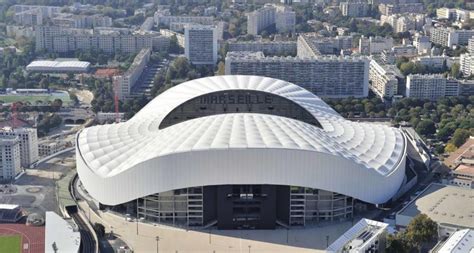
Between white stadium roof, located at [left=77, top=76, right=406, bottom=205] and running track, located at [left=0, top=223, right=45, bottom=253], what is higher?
white stadium roof, located at [left=77, top=76, right=406, bottom=205]

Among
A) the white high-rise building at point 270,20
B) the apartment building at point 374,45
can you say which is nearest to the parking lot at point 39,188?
the apartment building at point 374,45

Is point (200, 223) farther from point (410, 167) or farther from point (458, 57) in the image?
point (458, 57)

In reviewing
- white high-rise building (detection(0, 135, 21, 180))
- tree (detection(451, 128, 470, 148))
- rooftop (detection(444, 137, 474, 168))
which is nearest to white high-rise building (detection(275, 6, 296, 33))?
tree (detection(451, 128, 470, 148))

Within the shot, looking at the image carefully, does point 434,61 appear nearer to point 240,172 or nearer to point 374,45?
point 374,45

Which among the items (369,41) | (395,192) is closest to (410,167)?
(395,192)

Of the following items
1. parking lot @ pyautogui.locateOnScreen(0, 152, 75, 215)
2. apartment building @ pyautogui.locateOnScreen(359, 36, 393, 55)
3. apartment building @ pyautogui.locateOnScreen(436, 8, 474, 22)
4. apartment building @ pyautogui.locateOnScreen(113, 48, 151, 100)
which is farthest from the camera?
apartment building @ pyautogui.locateOnScreen(436, 8, 474, 22)

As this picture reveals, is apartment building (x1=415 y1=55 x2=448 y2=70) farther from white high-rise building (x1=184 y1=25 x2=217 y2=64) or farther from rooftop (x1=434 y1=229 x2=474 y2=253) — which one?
rooftop (x1=434 y1=229 x2=474 y2=253)

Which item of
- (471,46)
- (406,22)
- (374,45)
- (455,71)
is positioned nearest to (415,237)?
(455,71)
